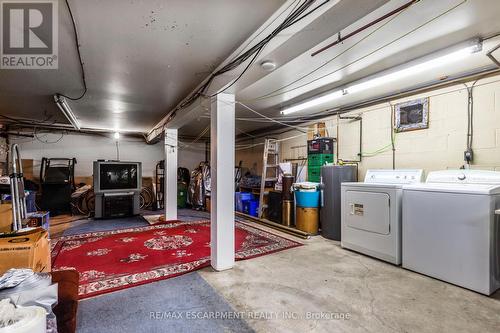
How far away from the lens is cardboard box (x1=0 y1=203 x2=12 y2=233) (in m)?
2.78

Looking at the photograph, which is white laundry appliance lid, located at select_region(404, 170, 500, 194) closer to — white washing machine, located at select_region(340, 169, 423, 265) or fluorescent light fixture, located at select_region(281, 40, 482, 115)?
white washing machine, located at select_region(340, 169, 423, 265)

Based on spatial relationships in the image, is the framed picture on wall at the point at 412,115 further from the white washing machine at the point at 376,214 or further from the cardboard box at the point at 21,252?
the cardboard box at the point at 21,252

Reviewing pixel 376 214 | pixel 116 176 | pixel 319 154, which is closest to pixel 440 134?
pixel 376 214

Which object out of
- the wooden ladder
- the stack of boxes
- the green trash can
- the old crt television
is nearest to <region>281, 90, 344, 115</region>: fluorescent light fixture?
the stack of boxes

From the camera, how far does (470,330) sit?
1716 millimetres

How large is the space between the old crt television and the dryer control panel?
17.7 feet

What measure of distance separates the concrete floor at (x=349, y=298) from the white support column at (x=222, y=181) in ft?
0.69

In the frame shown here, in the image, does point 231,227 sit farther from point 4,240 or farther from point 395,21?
point 395,21

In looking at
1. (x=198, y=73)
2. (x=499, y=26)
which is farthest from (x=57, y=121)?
(x=499, y=26)

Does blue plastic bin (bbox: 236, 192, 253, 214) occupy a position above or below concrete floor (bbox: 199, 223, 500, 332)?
above

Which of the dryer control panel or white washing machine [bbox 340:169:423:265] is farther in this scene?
the dryer control panel

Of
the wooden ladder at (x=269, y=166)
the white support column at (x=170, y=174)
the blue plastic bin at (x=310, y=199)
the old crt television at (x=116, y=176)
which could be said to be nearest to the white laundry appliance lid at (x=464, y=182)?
the blue plastic bin at (x=310, y=199)

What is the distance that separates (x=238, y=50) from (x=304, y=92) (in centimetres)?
166

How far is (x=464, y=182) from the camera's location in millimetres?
2611
